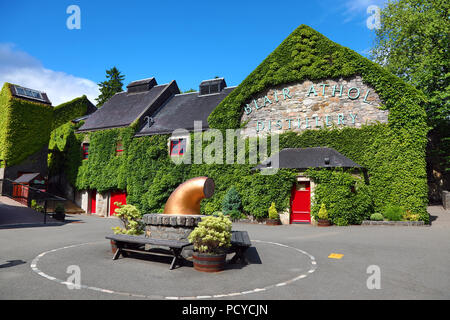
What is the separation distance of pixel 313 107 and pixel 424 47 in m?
14.3

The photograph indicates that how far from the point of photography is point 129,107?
28.1 metres

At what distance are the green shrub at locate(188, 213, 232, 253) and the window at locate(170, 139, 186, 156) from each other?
52.0ft

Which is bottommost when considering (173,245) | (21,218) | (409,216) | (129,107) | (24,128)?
(21,218)

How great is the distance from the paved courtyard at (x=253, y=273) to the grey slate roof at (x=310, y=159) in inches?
267

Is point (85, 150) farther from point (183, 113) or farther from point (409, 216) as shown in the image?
point (409, 216)

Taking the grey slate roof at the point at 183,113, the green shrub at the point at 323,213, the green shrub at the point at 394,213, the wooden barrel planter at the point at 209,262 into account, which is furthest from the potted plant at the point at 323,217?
the wooden barrel planter at the point at 209,262

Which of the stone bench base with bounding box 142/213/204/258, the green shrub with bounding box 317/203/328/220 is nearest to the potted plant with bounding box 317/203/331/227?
the green shrub with bounding box 317/203/328/220

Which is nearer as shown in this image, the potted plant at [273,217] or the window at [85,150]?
the potted plant at [273,217]

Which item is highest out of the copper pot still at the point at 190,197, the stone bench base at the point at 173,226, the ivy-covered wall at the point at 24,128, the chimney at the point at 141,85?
the chimney at the point at 141,85

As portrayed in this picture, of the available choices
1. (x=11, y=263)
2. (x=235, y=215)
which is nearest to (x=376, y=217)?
(x=235, y=215)

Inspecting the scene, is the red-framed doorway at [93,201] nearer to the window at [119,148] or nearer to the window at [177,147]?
the window at [119,148]

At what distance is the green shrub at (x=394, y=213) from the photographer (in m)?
15.6
